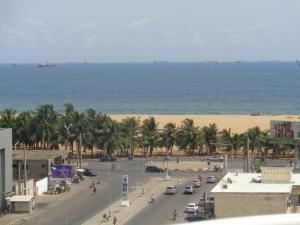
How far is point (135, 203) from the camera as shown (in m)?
37.0

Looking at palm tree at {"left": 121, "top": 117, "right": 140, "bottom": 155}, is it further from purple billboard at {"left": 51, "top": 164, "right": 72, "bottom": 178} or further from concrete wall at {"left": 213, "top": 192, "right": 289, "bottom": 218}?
concrete wall at {"left": 213, "top": 192, "right": 289, "bottom": 218}

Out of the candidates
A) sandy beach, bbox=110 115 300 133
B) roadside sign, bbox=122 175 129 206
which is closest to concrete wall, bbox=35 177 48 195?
roadside sign, bbox=122 175 129 206

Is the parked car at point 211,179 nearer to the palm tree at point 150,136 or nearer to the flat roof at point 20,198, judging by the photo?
the flat roof at point 20,198

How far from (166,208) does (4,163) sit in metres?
8.63

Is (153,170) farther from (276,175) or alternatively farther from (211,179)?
(276,175)

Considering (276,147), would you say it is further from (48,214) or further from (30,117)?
(48,214)

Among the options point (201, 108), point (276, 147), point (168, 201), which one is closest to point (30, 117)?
point (276, 147)

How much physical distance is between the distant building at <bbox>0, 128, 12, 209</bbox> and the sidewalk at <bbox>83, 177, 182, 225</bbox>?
525cm

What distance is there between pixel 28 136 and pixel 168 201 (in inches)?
951

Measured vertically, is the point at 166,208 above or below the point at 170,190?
below

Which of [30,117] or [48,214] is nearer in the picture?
[48,214]

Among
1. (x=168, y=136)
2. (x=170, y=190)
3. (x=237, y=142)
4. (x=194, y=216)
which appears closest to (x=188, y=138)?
(x=168, y=136)

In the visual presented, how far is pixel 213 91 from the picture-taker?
169m

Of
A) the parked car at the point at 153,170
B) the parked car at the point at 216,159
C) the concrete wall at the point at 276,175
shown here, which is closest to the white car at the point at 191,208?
the concrete wall at the point at 276,175
